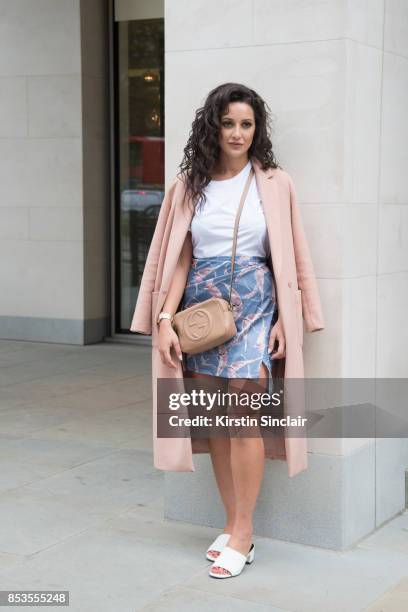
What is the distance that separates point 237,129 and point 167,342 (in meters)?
Result: 0.97

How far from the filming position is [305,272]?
4.61m

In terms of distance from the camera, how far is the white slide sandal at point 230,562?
14.7 ft

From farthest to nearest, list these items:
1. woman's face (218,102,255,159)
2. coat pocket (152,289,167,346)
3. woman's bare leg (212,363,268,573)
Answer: coat pocket (152,289,167,346) < woman's bare leg (212,363,268,573) < woman's face (218,102,255,159)

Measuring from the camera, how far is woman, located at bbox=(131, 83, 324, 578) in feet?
14.7

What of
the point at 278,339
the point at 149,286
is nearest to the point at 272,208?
the point at 278,339

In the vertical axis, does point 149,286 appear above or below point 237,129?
below

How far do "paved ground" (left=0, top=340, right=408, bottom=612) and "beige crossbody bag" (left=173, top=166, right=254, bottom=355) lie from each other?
1.02m

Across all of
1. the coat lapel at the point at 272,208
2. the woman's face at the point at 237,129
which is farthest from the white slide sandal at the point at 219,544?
the woman's face at the point at 237,129

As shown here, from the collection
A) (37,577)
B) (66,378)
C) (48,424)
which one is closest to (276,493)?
(37,577)

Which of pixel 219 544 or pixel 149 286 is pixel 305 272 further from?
pixel 219 544

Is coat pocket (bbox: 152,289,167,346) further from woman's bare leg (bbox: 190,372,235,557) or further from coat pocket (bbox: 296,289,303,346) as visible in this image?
coat pocket (bbox: 296,289,303,346)

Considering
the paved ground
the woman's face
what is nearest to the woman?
the woman's face

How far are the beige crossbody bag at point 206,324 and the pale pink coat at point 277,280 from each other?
0.17 m

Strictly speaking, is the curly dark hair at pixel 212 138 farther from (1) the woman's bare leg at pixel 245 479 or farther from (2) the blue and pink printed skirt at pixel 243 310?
(1) the woman's bare leg at pixel 245 479
